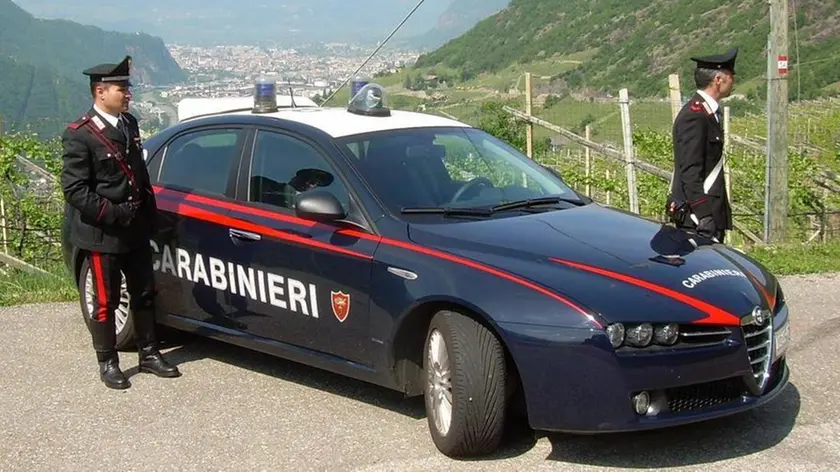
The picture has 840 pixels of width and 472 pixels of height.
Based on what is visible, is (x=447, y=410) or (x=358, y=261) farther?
(x=358, y=261)

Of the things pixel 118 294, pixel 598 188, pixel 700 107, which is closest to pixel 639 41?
pixel 598 188

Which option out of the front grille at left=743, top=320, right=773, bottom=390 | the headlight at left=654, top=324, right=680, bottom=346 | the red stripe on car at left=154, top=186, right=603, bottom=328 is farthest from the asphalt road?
the red stripe on car at left=154, top=186, right=603, bottom=328

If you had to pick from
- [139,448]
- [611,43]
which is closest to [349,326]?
[139,448]

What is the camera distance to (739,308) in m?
4.61

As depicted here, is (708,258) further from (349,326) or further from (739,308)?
(349,326)

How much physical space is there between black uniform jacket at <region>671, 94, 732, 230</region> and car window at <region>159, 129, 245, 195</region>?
8.78ft

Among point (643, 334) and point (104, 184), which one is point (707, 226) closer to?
point (643, 334)

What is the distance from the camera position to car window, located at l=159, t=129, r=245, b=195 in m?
6.18

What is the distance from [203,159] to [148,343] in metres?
1.15

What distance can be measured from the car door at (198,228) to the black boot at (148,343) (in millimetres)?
167

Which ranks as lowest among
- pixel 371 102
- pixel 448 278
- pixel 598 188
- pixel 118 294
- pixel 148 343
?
pixel 598 188

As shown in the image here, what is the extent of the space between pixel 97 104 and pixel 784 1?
7.82m

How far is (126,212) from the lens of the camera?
19.2 feet

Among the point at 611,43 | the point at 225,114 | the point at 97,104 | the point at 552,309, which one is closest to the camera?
the point at 552,309
